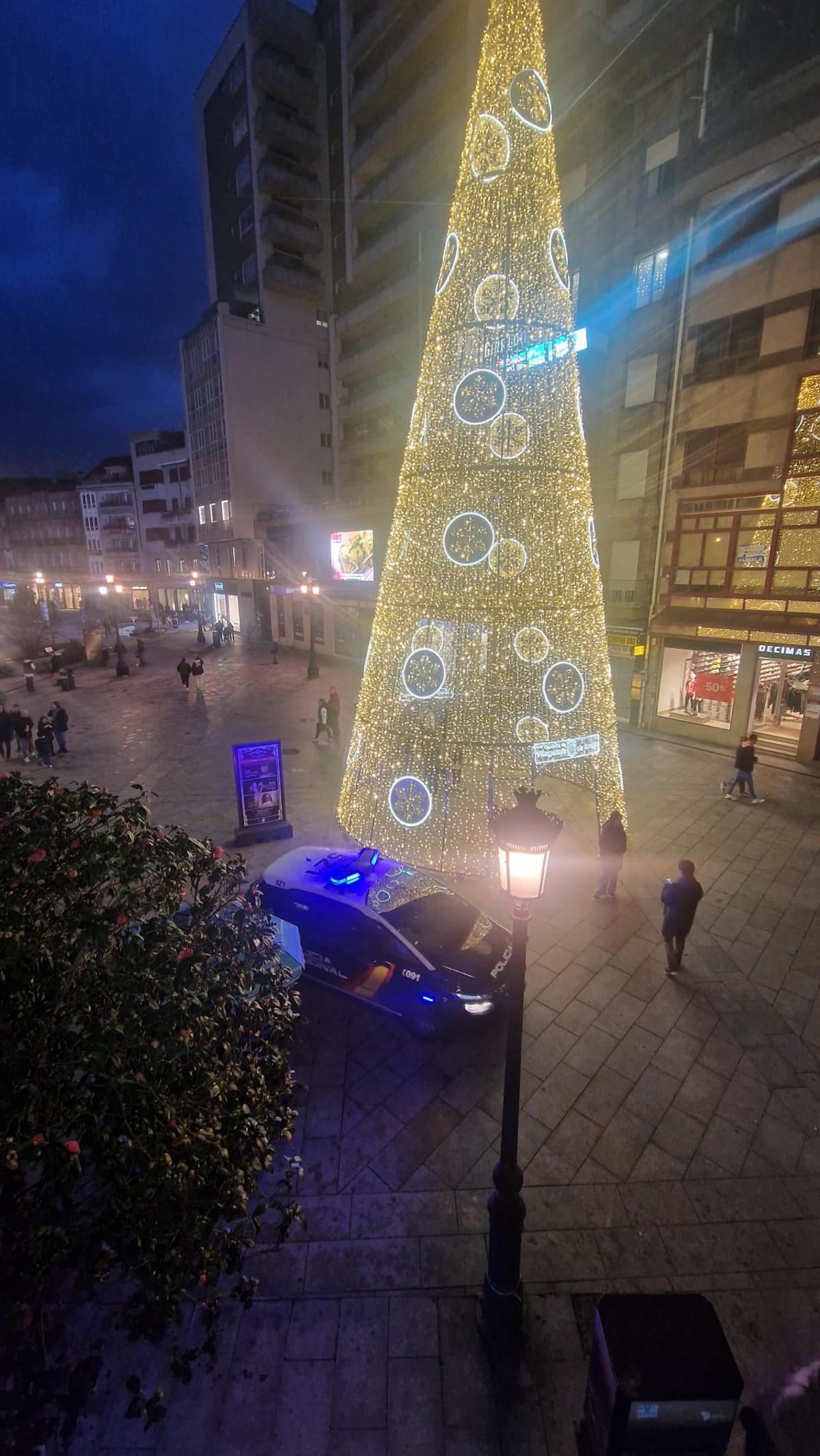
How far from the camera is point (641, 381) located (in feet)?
56.6

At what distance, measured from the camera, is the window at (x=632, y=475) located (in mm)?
17484

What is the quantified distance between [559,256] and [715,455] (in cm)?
1028

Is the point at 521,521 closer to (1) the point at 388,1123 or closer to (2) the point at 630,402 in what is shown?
(1) the point at 388,1123

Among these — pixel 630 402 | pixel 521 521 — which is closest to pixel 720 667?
pixel 630 402

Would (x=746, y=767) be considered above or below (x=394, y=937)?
above

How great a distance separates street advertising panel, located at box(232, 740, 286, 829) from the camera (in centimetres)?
1115

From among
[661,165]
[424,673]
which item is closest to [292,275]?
[661,165]

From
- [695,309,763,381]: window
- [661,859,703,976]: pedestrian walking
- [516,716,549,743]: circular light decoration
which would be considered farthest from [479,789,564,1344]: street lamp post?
[695,309,763,381]: window

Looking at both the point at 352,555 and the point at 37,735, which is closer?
the point at 37,735

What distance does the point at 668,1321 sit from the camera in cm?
334

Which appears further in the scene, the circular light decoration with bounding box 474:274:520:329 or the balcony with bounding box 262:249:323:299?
the balcony with bounding box 262:249:323:299

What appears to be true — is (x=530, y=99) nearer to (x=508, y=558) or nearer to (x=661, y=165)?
(x=508, y=558)

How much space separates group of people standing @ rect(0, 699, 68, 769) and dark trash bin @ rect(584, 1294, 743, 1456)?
16.8 metres

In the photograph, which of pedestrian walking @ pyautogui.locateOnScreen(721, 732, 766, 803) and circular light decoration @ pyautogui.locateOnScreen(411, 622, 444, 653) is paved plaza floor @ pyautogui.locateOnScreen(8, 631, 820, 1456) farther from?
circular light decoration @ pyautogui.locateOnScreen(411, 622, 444, 653)
